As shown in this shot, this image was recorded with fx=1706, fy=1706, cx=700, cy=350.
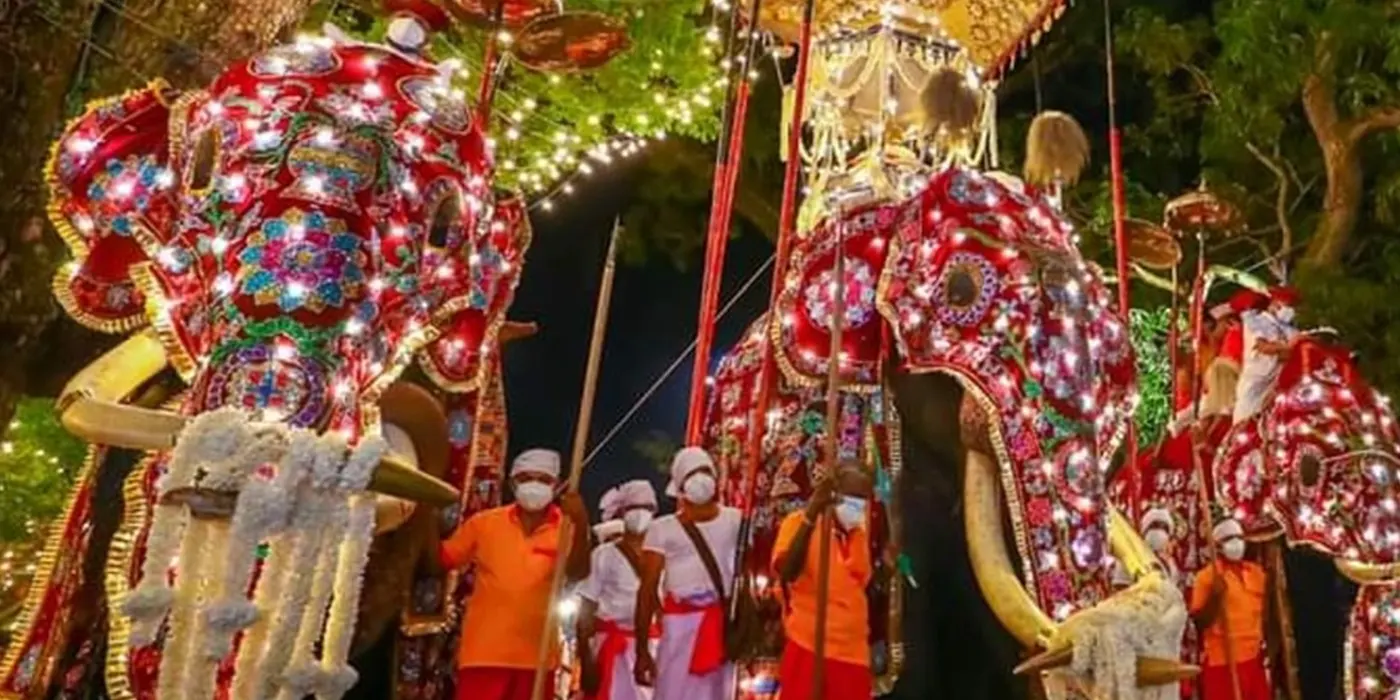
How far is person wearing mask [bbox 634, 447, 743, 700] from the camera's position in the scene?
3.97m

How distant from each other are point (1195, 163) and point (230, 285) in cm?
886

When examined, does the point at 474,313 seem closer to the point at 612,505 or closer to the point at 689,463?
the point at 689,463

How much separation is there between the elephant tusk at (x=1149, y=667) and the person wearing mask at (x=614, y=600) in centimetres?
115

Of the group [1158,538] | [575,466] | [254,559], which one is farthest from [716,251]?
[254,559]

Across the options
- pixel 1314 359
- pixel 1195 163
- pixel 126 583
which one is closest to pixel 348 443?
pixel 126 583

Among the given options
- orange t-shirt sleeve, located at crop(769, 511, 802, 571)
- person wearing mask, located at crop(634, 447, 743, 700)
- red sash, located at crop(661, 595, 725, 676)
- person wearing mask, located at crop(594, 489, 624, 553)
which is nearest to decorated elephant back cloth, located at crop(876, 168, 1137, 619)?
orange t-shirt sleeve, located at crop(769, 511, 802, 571)

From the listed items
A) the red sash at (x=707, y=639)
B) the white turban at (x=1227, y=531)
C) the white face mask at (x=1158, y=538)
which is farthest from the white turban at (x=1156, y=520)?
the red sash at (x=707, y=639)

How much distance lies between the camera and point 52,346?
10.7ft

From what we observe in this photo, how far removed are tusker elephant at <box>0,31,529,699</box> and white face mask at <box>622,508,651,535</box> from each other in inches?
43.5

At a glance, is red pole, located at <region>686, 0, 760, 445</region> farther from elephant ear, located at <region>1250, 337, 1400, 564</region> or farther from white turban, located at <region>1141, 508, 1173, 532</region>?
elephant ear, located at <region>1250, 337, 1400, 564</region>

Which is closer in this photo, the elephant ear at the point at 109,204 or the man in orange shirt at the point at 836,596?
the elephant ear at the point at 109,204

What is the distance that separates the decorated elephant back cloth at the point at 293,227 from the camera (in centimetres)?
249

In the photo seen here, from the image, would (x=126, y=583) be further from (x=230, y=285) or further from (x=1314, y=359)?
(x=1314, y=359)

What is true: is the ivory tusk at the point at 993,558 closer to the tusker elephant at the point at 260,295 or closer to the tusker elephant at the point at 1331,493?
the tusker elephant at the point at 260,295
